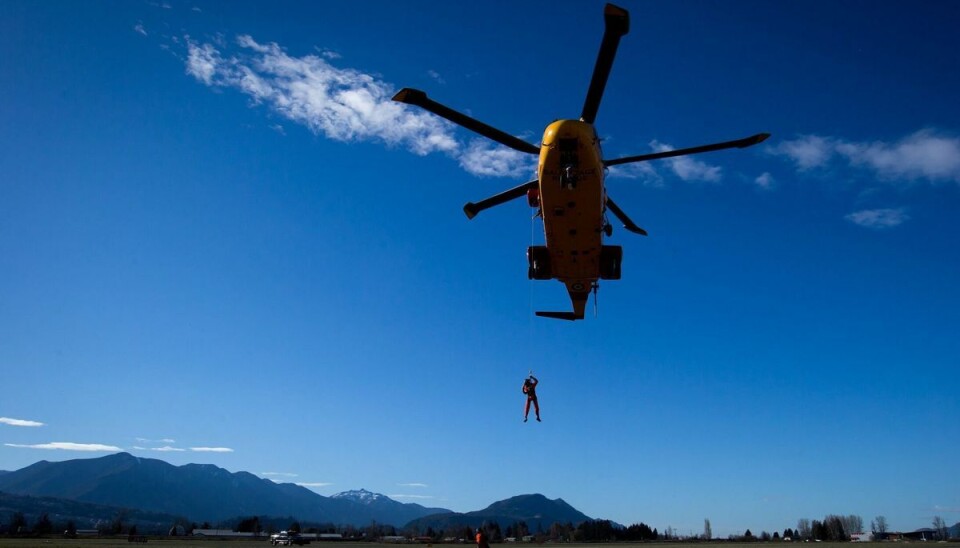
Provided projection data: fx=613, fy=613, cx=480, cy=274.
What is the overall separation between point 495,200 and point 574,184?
6458 millimetres

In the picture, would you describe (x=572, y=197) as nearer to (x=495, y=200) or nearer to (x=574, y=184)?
(x=574, y=184)

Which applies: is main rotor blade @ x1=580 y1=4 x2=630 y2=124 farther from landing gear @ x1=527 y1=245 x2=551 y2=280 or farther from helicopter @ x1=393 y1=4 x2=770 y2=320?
landing gear @ x1=527 y1=245 x2=551 y2=280

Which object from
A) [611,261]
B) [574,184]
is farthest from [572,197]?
[611,261]

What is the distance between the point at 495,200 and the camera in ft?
85.1

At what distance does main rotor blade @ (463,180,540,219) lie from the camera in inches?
992

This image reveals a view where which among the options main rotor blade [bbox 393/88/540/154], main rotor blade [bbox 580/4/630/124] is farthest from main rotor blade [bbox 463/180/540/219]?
main rotor blade [bbox 580/4/630/124]

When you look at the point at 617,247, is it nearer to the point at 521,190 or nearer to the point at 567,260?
the point at 567,260

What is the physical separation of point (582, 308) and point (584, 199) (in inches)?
409

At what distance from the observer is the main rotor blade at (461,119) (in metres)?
20.0

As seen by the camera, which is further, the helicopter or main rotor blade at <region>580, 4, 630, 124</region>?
the helicopter

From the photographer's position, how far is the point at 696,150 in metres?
22.4

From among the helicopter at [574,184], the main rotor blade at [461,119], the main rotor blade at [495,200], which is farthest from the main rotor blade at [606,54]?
the main rotor blade at [495,200]

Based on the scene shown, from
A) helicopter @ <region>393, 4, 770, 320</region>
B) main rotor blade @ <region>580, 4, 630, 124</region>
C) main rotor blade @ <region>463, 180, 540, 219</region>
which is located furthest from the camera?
main rotor blade @ <region>463, 180, 540, 219</region>

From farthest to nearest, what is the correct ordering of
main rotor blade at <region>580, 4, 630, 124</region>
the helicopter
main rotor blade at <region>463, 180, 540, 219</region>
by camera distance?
main rotor blade at <region>463, 180, 540, 219</region>, the helicopter, main rotor blade at <region>580, 4, 630, 124</region>
